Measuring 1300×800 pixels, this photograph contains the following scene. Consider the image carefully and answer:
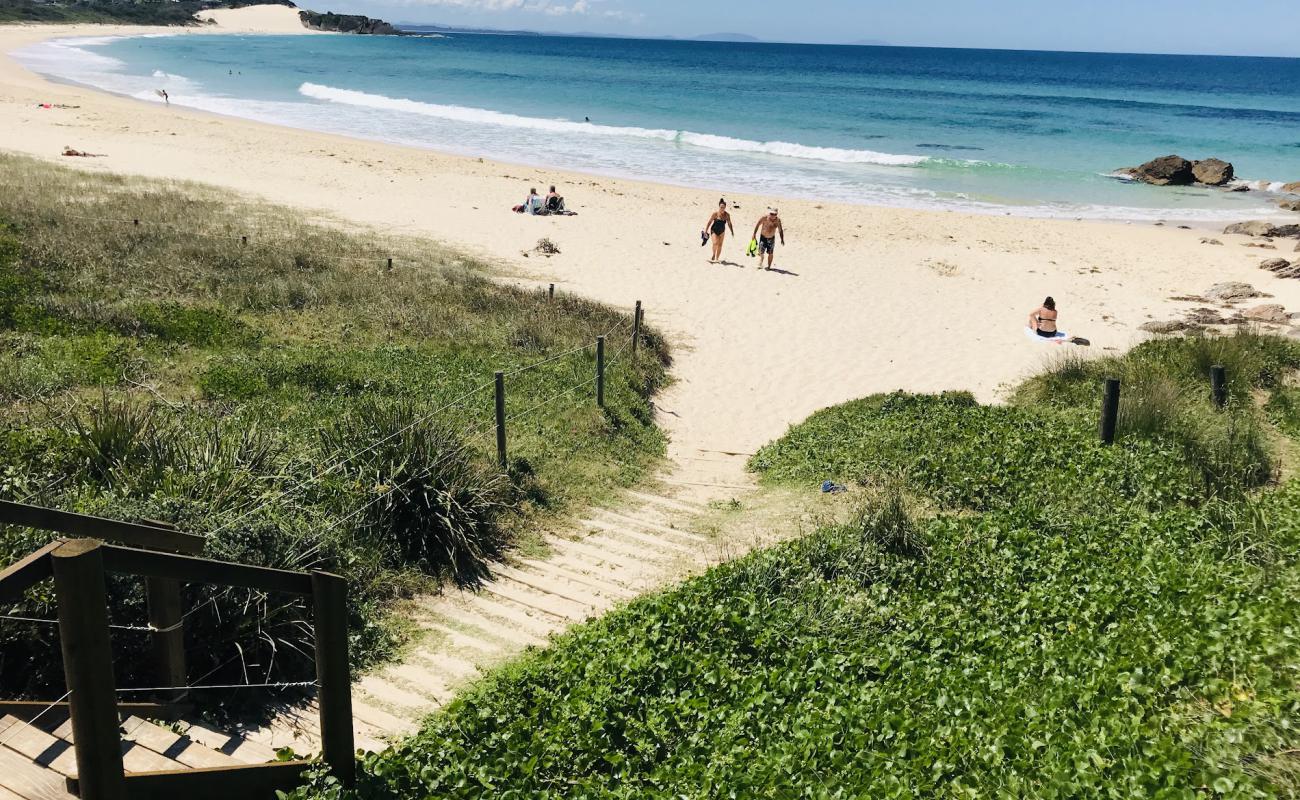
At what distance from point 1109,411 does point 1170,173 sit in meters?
38.6

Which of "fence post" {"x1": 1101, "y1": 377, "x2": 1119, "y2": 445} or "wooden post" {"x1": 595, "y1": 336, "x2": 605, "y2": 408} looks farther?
"wooden post" {"x1": 595, "y1": 336, "x2": 605, "y2": 408}

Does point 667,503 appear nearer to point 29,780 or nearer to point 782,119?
point 29,780

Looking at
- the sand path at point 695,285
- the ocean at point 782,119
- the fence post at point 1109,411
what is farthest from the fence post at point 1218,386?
the ocean at point 782,119

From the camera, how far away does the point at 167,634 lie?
17.3 ft

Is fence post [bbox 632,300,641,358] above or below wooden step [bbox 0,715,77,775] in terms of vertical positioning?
below

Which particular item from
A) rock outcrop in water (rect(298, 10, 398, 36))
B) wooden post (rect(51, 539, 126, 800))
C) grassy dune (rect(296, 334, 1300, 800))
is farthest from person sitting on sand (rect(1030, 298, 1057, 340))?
rock outcrop in water (rect(298, 10, 398, 36))

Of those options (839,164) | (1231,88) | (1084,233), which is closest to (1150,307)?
(1084,233)

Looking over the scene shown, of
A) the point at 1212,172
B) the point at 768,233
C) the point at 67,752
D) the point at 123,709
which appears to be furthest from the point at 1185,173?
the point at 67,752

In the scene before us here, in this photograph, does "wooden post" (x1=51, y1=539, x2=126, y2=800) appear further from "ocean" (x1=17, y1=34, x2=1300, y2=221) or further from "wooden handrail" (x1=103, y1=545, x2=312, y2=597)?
"ocean" (x1=17, y1=34, x2=1300, y2=221)

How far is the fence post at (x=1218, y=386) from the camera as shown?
1326 cm

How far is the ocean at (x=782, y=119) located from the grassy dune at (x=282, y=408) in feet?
77.1

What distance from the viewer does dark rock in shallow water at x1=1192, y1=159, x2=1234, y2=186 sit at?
144 ft

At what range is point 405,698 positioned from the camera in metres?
6.71

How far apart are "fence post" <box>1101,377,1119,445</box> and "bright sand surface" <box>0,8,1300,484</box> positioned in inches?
168
